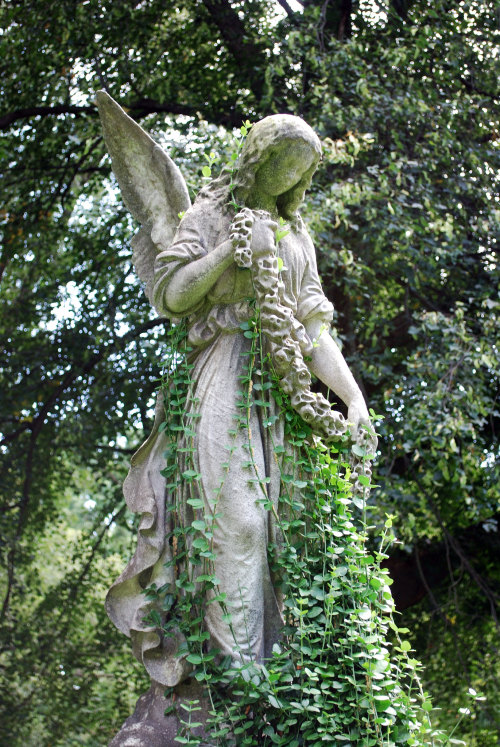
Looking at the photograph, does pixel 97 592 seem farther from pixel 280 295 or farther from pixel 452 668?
pixel 280 295

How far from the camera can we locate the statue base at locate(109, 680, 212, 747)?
3.08 meters

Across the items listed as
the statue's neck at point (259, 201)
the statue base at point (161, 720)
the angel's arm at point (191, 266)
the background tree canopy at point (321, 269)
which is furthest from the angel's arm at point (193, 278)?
the background tree canopy at point (321, 269)

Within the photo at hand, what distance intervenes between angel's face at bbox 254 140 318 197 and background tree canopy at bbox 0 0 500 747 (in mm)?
2738

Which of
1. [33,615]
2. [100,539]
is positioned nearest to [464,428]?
[100,539]

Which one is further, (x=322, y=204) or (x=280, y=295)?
(x=322, y=204)

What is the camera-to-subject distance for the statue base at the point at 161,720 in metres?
3.08

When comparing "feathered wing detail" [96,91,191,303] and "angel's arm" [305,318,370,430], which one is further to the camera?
"feathered wing detail" [96,91,191,303]

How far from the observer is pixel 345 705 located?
9.60ft

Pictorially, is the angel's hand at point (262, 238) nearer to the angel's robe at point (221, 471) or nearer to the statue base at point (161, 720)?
the angel's robe at point (221, 471)

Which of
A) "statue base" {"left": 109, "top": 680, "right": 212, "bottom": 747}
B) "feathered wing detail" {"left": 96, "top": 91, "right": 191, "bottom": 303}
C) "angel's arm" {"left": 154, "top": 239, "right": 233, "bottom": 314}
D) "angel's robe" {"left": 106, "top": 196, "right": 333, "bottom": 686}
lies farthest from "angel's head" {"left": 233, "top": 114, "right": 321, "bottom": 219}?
"statue base" {"left": 109, "top": 680, "right": 212, "bottom": 747}

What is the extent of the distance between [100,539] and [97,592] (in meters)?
0.66

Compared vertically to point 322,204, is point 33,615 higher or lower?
lower

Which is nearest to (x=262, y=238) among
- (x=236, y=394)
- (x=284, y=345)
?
(x=284, y=345)

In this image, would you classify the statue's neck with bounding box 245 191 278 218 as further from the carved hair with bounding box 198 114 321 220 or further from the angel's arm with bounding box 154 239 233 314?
the angel's arm with bounding box 154 239 233 314
